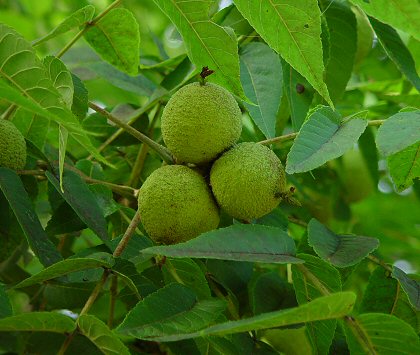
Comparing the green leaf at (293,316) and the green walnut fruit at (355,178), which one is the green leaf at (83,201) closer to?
the green leaf at (293,316)

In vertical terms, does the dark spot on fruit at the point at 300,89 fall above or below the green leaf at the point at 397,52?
above

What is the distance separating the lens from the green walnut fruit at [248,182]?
1283 mm

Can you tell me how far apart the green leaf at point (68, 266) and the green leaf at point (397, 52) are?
30.8 inches

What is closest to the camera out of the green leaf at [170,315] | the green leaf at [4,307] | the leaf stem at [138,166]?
the green leaf at [170,315]

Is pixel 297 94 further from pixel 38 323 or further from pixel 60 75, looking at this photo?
pixel 38 323

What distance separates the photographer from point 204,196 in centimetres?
132

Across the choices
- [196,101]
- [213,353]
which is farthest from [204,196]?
[213,353]

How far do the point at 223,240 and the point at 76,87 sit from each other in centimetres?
56

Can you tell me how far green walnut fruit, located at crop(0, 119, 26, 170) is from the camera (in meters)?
1.36

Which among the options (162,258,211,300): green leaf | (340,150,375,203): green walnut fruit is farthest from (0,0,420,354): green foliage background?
(340,150,375,203): green walnut fruit

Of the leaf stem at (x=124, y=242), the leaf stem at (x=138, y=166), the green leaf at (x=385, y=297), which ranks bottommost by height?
the green leaf at (x=385, y=297)

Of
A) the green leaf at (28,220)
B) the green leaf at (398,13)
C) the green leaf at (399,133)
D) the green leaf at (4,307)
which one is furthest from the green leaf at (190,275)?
the green leaf at (398,13)

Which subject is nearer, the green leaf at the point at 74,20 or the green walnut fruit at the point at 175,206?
the green walnut fruit at the point at 175,206

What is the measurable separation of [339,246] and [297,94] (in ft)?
1.56
